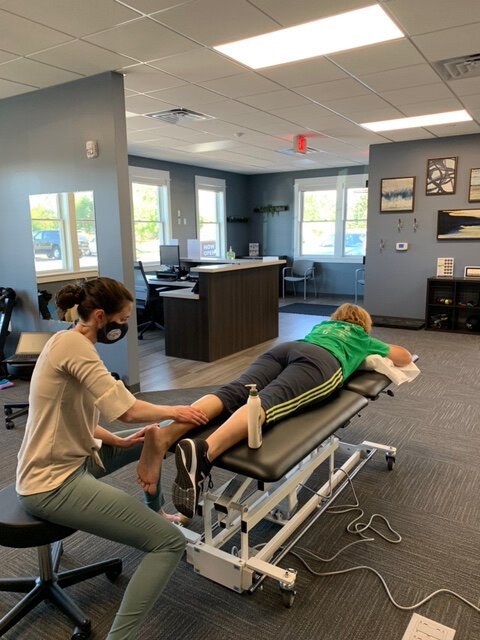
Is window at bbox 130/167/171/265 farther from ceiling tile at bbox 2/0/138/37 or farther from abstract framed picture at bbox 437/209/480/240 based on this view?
ceiling tile at bbox 2/0/138/37

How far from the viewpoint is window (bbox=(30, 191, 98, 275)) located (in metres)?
3.72

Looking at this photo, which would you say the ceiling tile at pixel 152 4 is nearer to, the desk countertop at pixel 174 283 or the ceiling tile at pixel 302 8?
the ceiling tile at pixel 302 8

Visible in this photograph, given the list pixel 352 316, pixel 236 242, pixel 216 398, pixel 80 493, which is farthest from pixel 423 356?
pixel 236 242

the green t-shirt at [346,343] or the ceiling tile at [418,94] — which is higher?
the ceiling tile at [418,94]

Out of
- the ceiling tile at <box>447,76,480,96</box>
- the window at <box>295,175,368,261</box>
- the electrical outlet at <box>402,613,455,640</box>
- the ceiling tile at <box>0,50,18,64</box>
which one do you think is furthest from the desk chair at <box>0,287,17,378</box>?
the window at <box>295,175,368,261</box>

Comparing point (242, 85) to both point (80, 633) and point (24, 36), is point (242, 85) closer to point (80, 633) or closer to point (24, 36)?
point (24, 36)

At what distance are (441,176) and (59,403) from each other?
19.3 feet

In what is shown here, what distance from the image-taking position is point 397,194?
6273mm

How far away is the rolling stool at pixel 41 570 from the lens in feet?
4.53

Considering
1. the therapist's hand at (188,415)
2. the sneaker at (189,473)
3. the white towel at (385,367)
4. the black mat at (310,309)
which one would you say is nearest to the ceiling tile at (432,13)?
the white towel at (385,367)

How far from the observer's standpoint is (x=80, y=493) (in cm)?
137

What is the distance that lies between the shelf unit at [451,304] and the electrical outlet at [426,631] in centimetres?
497

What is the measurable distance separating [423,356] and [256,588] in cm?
372

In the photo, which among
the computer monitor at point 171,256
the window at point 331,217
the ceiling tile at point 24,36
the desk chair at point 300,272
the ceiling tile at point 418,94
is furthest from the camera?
the desk chair at point 300,272
